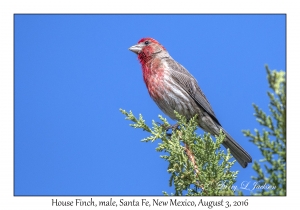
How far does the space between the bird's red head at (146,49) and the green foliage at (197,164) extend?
126 inches

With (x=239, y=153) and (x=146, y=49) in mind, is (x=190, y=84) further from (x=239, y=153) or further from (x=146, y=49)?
(x=239, y=153)

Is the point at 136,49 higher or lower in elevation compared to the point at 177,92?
higher

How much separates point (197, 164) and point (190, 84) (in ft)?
10.6

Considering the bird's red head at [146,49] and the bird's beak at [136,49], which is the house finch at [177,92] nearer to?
the bird's red head at [146,49]

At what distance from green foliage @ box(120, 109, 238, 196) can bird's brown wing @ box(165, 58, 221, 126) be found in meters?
2.30

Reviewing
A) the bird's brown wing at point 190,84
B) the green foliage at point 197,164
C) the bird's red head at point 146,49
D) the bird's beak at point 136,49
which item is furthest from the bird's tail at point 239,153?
the bird's beak at point 136,49

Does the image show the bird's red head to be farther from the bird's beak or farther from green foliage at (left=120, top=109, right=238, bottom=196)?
green foliage at (left=120, top=109, right=238, bottom=196)

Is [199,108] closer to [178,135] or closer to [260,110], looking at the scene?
[178,135]

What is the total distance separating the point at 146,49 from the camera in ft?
27.3

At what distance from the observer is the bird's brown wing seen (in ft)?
24.3

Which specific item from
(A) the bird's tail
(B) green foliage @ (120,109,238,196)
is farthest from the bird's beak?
(B) green foliage @ (120,109,238,196)

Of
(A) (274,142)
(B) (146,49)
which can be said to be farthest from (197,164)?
(B) (146,49)

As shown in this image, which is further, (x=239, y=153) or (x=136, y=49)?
(x=136, y=49)
